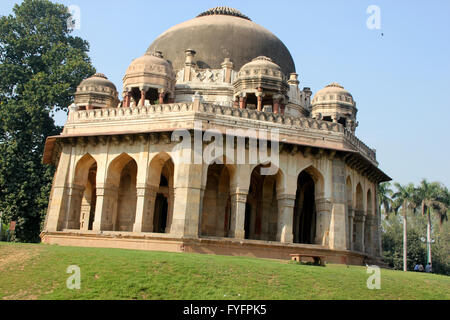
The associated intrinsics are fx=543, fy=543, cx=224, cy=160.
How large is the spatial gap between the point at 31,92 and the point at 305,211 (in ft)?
61.7

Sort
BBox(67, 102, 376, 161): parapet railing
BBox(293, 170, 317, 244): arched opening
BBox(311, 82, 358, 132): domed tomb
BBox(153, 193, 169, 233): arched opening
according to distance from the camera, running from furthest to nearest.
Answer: BBox(311, 82, 358, 132): domed tomb → BBox(293, 170, 317, 244): arched opening → BBox(153, 193, 169, 233): arched opening → BBox(67, 102, 376, 161): parapet railing

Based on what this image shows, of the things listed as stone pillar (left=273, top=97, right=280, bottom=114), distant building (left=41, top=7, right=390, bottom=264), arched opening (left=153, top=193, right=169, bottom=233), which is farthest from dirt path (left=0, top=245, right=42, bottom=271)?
stone pillar (left=273, top=97, right=280, bottom=114)

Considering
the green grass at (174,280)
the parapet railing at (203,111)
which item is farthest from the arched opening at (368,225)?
the green grass at (174,280)

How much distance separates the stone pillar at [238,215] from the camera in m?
21.6

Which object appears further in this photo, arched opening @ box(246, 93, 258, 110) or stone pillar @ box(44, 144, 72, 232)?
arched opening @ box(246, 93, 258, 110)

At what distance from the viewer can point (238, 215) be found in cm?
2186

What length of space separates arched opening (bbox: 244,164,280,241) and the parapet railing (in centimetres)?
277

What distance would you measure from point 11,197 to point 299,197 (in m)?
17.0

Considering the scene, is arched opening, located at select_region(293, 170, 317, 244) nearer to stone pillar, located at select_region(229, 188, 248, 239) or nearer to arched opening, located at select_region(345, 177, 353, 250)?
arched opening, located at select_region(345, 177, 353, 250)

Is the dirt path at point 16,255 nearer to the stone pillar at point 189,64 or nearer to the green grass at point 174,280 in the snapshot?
the green grass at point 174,280

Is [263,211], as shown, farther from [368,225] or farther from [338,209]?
[368,225]

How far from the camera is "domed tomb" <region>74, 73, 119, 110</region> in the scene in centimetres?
2745

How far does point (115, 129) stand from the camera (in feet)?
77.3
